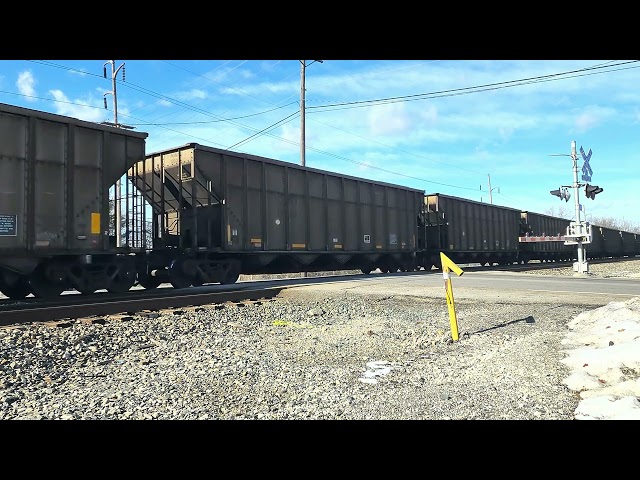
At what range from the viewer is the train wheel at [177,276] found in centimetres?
1391

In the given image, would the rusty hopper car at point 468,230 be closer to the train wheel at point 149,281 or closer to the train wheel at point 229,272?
the train wheel at point 229,272

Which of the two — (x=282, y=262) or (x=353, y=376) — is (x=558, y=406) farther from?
(x=282, y=262)

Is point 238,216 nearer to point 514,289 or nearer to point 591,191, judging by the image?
point 514,289

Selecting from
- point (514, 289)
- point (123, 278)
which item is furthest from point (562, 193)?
point (123, 278)

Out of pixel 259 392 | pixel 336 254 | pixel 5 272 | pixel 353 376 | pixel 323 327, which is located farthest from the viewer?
pixel 336 254

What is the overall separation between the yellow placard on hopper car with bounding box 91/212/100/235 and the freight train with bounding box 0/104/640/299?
33 millimetres

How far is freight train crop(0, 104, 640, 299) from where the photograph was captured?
10656 mm

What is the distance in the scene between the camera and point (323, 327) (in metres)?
8.91

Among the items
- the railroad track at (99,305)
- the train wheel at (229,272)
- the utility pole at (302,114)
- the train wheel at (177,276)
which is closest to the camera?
the railroad track at (99,305)

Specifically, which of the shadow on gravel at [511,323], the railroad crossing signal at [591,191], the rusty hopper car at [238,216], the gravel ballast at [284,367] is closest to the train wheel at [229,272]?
the rusty hopper car at [238,216]

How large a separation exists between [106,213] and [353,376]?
29.2ft

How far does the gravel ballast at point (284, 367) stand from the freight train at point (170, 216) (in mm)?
3763
